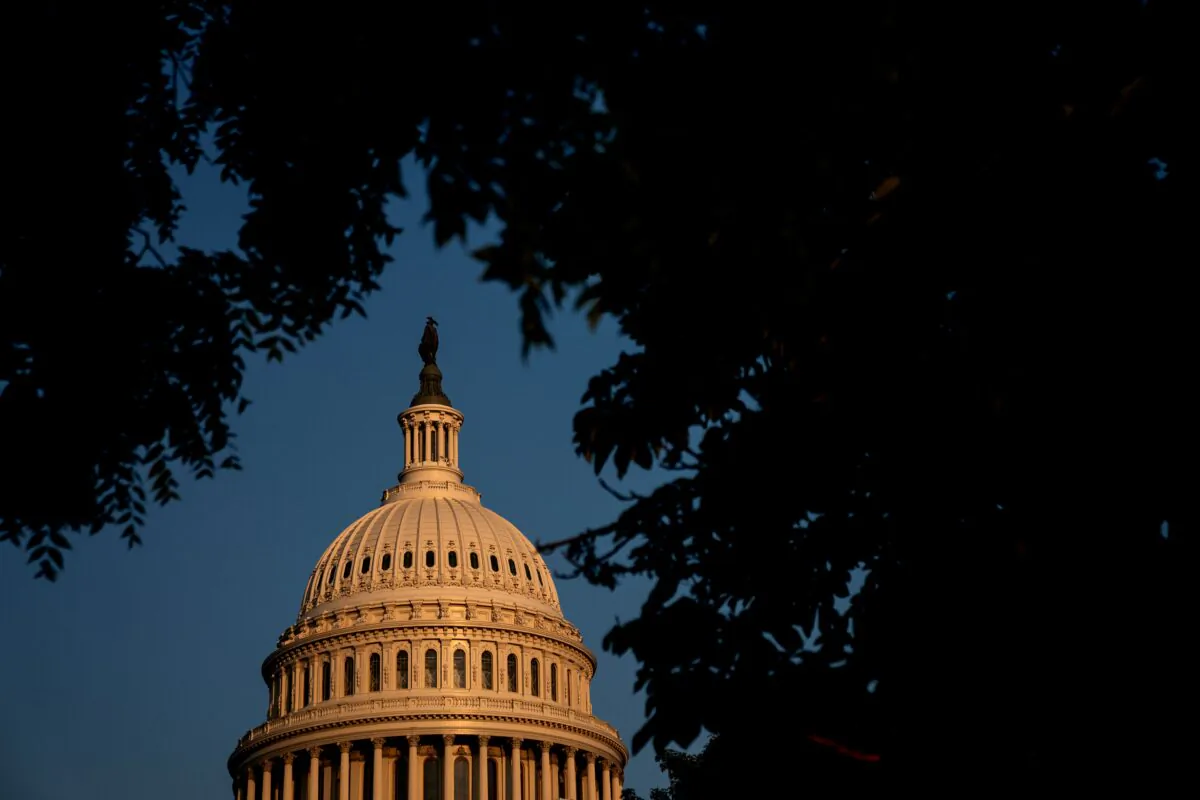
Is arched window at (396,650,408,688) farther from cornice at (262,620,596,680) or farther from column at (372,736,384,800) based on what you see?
column at (372,736,384,800)

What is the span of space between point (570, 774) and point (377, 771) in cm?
1292

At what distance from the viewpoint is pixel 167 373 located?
38.5ft

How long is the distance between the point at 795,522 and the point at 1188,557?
3.08 m

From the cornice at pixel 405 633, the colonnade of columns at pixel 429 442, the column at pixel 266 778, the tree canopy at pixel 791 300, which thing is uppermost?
the colonnade of columns at pixel 429 442

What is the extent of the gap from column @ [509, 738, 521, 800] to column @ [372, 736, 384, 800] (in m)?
8.22

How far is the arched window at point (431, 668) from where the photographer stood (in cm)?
9794

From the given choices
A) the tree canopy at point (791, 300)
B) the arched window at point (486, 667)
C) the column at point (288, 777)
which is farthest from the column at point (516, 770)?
the tree canopy at point (791, 300)

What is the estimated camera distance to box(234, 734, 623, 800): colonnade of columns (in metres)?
94.3

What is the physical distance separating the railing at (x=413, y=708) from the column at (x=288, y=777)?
6.09 feet

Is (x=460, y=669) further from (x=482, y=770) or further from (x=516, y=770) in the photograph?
(x=516, y=770)

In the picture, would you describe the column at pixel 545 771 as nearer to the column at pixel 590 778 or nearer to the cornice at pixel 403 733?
the cornice at pixel 403 733

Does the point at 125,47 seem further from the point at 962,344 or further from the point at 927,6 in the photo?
the point at 962,344

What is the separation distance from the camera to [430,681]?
98.1 metres

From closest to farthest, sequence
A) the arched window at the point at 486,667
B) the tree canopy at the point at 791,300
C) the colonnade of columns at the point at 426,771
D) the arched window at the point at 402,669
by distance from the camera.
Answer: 1. the tree canopy at the point at 791,300
2. the colonnade of columns at the point at 426,771
3. the arched window at the point at 402,669
4. the arched window at the point at 486,667
